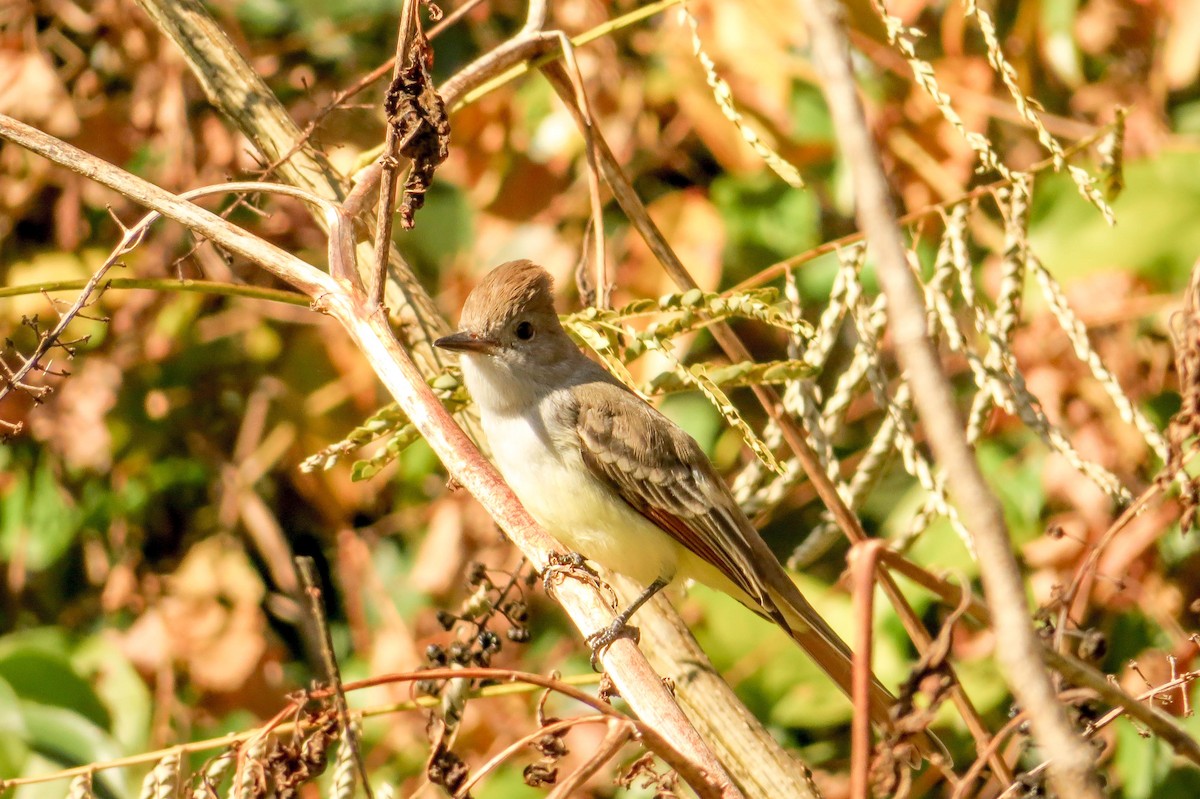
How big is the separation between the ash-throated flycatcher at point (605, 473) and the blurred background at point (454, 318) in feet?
1.61

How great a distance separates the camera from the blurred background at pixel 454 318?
4.11 meters

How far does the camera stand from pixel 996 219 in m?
4.67

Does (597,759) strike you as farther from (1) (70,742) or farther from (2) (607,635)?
(1) (70,742)

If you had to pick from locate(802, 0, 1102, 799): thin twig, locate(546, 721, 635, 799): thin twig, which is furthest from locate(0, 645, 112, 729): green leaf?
locate(802, 0, 1102, 799): thin twig

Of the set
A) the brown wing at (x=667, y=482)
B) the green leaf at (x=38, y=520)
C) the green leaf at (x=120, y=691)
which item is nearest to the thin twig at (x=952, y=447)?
the brown wing at (x=667, y=482)

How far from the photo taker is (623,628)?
93.1 inches

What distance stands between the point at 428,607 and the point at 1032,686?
3960 mm

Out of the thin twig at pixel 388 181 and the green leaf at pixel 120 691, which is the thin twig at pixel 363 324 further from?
the green leaf at pixel 120 691

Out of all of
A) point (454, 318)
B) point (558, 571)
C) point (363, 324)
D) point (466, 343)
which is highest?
point (454, 318)

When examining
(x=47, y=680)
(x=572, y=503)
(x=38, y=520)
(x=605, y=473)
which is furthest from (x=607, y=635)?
(x=38, y=520)

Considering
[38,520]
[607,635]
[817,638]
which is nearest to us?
[607,635]

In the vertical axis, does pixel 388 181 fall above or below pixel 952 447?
above

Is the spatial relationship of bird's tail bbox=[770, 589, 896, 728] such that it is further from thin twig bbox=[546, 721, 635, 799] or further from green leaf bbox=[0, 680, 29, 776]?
green leaf bbox=[0, 680, 29, 776]

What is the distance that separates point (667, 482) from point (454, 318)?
1.50m
